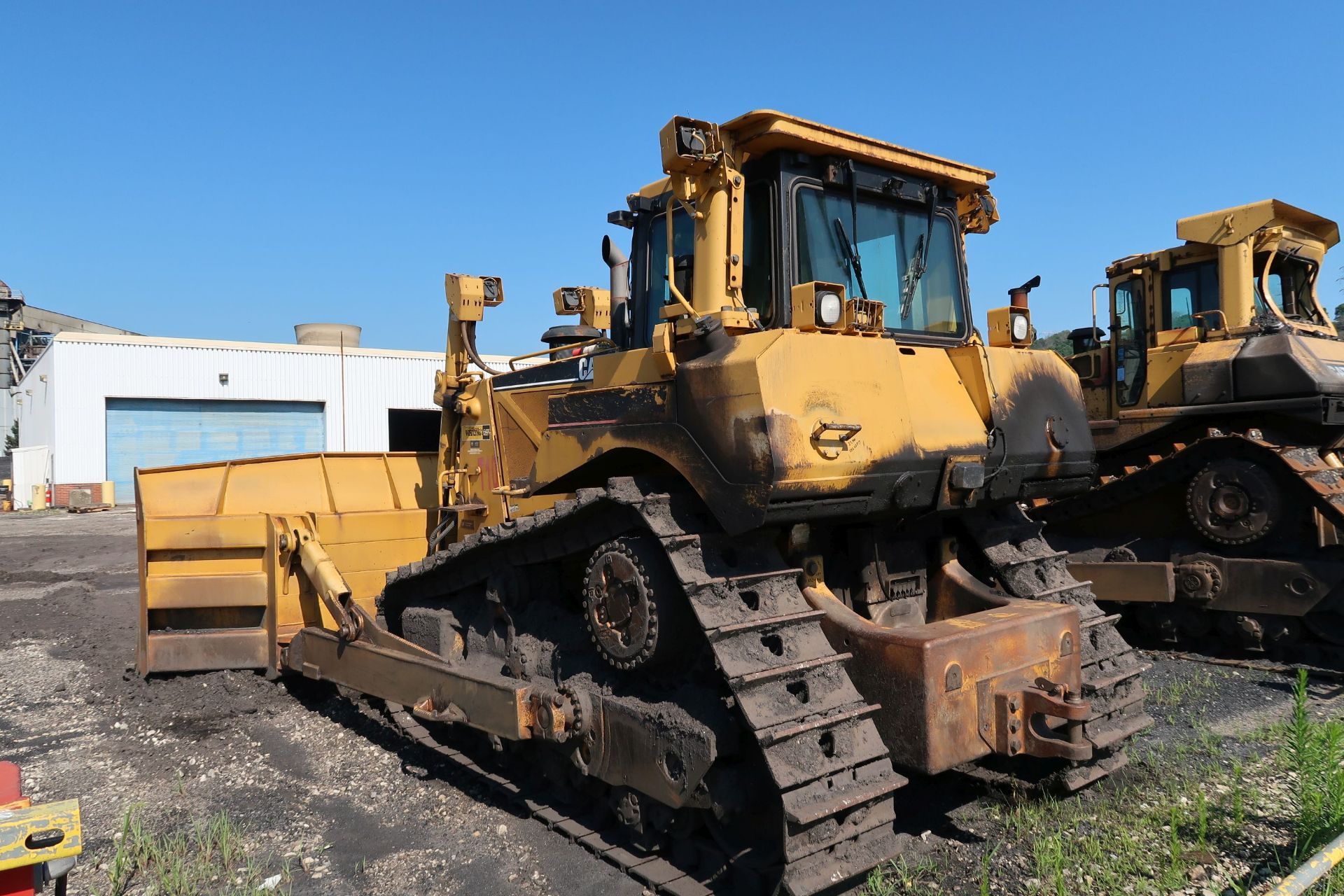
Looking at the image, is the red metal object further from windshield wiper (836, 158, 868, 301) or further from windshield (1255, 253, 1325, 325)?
windshield (1255, 253, 1325, 325)

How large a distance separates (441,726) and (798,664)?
10.2 feet

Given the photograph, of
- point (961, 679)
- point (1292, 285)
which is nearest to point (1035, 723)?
point (961, 679)

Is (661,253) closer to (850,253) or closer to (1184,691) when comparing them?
(850,253)

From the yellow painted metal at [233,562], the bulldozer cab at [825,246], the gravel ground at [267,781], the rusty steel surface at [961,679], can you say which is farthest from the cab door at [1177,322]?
the gravel ground at [267,781]

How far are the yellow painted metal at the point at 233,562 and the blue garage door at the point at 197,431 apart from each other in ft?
64.1

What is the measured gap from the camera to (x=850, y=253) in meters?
4.73

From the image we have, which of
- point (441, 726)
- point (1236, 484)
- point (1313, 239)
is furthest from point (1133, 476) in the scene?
point (441, 726)

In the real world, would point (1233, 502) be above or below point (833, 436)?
below

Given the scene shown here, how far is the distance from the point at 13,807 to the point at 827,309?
3.29 metres

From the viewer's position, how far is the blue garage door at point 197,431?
25094mm

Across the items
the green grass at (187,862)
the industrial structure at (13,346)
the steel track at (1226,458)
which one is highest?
the industrial structure at (13,346)

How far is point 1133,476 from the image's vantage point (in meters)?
8.58

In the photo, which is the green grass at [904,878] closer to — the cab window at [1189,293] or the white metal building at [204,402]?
the cab window at [1189,293]

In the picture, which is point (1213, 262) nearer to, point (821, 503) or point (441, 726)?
point (821, 503)
